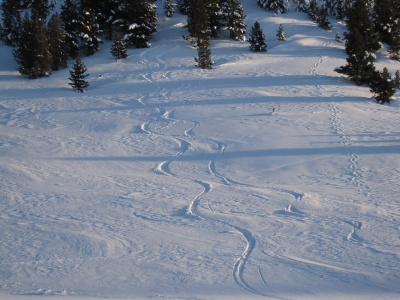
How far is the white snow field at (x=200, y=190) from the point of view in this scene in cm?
667

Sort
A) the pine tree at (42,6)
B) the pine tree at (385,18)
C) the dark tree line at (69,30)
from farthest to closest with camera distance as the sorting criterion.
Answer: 1. the pine tree at (42,6)
2. the pine tree at (385,18)
3. the dark tree line at (69,30)

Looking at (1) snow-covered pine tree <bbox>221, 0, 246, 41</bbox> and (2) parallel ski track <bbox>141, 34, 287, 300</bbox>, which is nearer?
(2) parallel ski track <bbox>141, 34, 287, 300</bbox>

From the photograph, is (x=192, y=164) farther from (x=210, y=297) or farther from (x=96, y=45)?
(x=96, y=45)

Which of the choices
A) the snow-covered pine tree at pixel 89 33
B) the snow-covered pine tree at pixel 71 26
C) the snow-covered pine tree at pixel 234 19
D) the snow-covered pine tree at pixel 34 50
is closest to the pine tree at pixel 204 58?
the snow-covered pine tree at pixel 234 19

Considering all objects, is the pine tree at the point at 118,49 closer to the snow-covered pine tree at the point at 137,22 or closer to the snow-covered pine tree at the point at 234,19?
the snow-covered pine tree at the point at 137,22

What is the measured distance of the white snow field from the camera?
667 cm

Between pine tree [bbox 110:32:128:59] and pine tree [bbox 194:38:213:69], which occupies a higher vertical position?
pine tree [bbox 110:32:128:59]

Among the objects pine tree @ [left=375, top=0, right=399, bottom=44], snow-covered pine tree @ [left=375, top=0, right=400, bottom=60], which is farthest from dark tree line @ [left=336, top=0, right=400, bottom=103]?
pine tree @ [left=375, top=0, right=399, bottom=44]

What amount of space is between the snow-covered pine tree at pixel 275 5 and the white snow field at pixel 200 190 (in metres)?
26.7

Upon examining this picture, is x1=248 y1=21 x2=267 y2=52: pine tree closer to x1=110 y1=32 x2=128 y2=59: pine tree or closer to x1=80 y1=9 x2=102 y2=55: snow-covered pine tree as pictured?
x1=110 y1=32 x2=128 y2=59: pine tree

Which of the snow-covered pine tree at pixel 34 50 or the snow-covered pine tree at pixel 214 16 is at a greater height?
the snow-covered pine tree at pixel 214 16

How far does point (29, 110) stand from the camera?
19672 mm

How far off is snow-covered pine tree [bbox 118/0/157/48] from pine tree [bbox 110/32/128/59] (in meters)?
4.00

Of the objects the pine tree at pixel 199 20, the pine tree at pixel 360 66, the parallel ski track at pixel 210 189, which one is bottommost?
the parallel ski track at pixel 210 189
